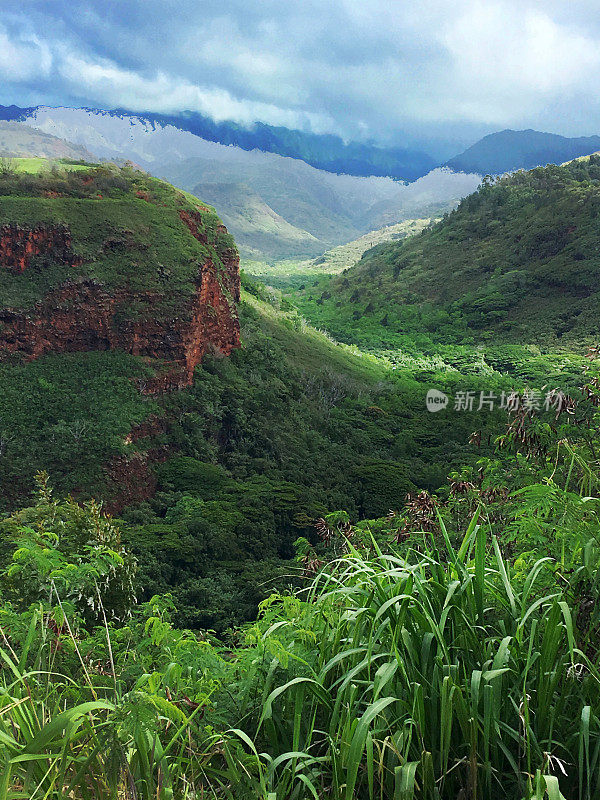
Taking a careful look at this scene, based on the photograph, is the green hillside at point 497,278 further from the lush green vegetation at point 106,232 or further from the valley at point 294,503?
the lush green vegetation at point 106,232

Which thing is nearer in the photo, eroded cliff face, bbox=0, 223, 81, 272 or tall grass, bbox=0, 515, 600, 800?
tall grass, bbox=0, 515, 600, 800

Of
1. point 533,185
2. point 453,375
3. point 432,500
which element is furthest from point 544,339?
point 432,500

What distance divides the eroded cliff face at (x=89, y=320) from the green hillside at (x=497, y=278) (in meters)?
25.6

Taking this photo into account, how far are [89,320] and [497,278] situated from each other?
35.6 metres

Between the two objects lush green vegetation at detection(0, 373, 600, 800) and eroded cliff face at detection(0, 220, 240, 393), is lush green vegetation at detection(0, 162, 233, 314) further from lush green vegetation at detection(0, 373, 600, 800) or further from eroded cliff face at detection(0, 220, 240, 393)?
lush green vegetation at detection(0, 373, 600, 800)

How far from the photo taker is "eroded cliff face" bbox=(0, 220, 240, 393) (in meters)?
22.4

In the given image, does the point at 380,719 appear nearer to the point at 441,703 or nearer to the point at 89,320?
the point at 441,703

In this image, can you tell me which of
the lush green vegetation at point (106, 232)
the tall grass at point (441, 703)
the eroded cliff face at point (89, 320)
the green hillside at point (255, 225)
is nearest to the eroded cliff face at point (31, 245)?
the eroded cliff face at point (89, 320)

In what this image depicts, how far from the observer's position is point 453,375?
121ft

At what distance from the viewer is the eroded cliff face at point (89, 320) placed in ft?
73.4

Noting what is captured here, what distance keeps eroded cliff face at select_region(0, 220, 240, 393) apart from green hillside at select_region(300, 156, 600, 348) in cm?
2557

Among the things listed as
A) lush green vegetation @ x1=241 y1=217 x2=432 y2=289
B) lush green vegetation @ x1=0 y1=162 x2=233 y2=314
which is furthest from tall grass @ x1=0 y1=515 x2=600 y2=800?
lush green vegetation @ x1=241 y1=217 x2=432 y2=289

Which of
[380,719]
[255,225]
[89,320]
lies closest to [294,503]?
[89,320]

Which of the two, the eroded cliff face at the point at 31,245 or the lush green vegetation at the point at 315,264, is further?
the lush green vegetation at the point at 315,264
